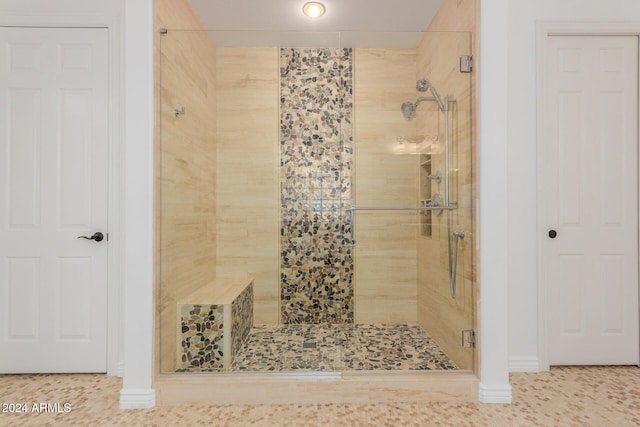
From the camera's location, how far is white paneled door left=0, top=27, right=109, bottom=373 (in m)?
2.28

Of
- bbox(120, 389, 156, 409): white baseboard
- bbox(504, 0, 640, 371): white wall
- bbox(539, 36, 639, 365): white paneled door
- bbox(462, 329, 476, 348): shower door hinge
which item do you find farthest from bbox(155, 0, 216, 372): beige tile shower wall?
bbox(539, 36, 639, 365): white paneled door

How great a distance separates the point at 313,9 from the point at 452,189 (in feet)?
5.40

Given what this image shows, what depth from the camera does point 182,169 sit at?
2.16 m

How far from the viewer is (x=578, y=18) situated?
232 cm

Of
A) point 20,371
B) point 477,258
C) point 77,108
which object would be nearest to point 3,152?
point 77,108

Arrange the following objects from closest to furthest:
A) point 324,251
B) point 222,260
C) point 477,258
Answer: point 477,258 < point 324,251 < point 222,260

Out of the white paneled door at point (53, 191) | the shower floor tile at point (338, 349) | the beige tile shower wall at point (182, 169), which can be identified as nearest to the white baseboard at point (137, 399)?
the beige tile shower wall at point (182, 169)

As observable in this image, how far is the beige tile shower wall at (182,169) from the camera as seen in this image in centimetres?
198

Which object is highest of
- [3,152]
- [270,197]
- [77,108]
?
[77,108]

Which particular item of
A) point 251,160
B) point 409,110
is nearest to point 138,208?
point 251,160

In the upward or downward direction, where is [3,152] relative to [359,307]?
upward

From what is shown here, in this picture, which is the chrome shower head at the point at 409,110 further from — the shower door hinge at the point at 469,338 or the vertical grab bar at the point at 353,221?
the shower door hinge at the point at 469,338

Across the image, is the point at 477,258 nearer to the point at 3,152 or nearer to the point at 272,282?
the point at 272,282

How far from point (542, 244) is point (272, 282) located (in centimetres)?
180
